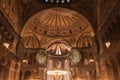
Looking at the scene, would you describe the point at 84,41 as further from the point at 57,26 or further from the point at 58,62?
the point at 58,62

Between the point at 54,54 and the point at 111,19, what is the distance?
1696 cm

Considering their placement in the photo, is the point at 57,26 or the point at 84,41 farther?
the point at 57,26

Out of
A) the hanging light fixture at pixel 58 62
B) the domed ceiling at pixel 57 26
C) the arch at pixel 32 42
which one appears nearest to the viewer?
the domed ceiling at pixel 57 26

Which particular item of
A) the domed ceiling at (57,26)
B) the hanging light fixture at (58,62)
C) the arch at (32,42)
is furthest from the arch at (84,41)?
the arch at (32,42)

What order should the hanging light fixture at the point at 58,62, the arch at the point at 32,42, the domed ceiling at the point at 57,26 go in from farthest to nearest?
the arch at the point at 32,42 → the hanging light fixture at the point at 58,62 → the domed ceiling at the point at 57,26

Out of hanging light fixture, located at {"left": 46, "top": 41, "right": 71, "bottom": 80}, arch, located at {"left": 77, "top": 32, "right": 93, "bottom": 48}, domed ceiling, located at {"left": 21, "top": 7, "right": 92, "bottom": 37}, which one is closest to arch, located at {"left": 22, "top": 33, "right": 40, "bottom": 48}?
domed ceiling, located at {"left": 21, "top": 7, "right": 92, "bottom": 37}

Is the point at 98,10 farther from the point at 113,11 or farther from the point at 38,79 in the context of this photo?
the point at 38,79

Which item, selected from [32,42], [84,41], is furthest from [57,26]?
[84,41]

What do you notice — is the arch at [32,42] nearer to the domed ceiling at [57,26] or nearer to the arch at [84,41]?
the domed ceiling at [57,26]

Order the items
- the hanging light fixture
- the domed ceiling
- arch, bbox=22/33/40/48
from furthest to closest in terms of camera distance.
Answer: arch, bbox=22/33/40/48
the hanging light fixture
the domed ceiling

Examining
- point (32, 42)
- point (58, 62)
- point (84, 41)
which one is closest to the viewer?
point (84, 41)

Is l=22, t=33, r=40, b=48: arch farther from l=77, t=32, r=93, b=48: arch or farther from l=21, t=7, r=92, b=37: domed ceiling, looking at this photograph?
l=77, t=32, r=93, b=48: arch

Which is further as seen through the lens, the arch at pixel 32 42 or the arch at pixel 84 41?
the arch at pixel 32 42

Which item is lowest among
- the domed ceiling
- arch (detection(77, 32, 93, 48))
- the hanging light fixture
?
the hanging light fixture
